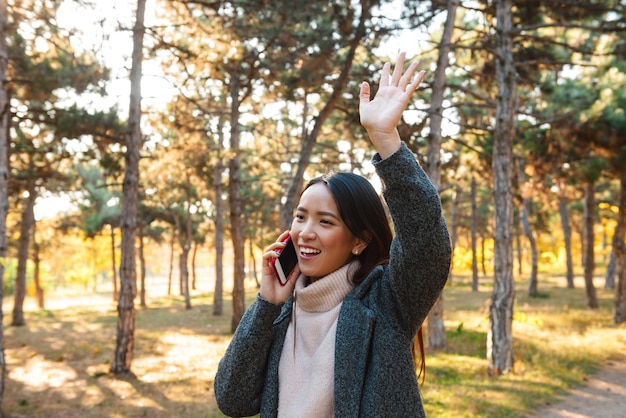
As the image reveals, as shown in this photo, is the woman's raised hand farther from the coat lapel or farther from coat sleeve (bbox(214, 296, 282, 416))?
coat sleeve (bbox(214, 296, 282, 416))

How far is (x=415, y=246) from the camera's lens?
59.6 inches

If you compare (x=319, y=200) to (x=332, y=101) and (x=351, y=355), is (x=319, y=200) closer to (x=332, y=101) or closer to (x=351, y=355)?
(x=351, y=355)

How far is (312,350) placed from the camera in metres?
1.73

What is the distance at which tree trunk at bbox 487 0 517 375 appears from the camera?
8.76m

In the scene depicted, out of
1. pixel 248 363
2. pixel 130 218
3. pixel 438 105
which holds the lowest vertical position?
pixel 248 363

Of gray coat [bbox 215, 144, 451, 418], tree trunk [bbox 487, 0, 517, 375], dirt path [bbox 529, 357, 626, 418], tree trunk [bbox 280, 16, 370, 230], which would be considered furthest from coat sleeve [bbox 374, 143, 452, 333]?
tree trunk [bbox 280, 16, 370, 230]

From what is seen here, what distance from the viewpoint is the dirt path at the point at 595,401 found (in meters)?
6.76

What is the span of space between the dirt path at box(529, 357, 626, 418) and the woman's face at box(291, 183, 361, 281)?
6078 millimetres

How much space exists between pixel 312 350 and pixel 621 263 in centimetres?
1456

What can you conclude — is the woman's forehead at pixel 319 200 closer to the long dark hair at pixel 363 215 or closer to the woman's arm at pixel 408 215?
the long dark hair at pixel 363 215

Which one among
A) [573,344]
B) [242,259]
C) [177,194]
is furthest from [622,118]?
[177,194]

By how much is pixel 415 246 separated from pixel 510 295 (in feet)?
26.5

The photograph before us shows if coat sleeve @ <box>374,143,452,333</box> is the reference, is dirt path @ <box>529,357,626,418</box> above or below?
below

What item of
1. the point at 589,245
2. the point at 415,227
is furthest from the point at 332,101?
the point at 589,245
